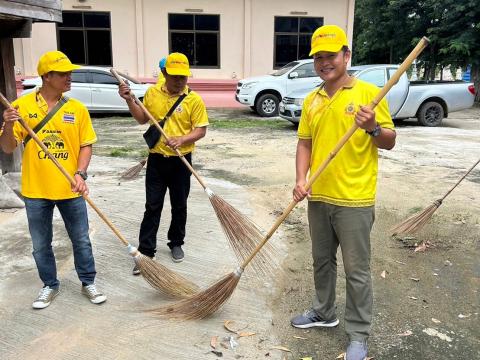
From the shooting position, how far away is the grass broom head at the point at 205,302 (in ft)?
10.3

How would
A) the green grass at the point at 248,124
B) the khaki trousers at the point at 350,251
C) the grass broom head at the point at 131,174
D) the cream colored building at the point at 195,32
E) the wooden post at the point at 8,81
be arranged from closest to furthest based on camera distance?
the khaki trousers at the point at 350,251 → the wooden post at the point at 8,81 → the grass broom head at the point at 131,174 → the green grass at the point at 248,124 → the cream colored building at the point at 195,32

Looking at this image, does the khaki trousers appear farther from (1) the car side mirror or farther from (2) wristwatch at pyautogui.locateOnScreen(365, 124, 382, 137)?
(1) the car side mirror

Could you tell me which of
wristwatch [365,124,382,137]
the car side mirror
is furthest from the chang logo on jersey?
the car side mirror

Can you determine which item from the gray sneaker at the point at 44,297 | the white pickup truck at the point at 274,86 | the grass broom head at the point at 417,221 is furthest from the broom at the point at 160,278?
the white pickup truck at the point at 274,86

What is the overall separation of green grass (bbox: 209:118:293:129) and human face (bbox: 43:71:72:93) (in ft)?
31.0

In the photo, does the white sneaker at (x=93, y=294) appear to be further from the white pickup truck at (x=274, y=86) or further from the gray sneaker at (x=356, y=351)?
the white pickup truck at (x=274, y=86)

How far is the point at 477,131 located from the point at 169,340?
38.6 ft

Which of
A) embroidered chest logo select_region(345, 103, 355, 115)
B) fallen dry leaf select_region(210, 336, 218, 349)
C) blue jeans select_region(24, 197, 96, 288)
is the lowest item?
fallen dry leaf select_region(210, 336, 218, 349)

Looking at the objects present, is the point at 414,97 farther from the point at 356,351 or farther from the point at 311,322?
the point at 356,351

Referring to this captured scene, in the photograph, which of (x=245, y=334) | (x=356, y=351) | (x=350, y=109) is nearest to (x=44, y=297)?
(x=245, y=334)

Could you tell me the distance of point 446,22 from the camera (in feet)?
64.2

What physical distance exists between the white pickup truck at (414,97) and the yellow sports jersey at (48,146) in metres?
8.96

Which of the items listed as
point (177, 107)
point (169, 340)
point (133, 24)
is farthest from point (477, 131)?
point (133, 24)

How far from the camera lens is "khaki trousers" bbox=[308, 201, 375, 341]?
8.86 ft
